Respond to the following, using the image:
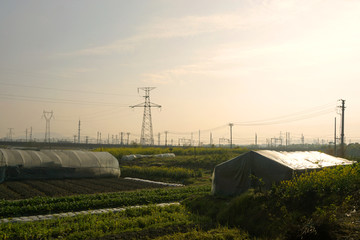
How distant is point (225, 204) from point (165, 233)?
3.16 m

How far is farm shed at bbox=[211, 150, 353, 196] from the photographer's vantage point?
1228 centimetres

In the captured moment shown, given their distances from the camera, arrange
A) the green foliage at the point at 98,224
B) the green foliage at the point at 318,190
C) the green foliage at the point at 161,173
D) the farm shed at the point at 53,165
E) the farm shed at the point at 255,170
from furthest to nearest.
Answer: the green foliage at the point at 161,173 → the farm shed at the point at 53,165 → the farm shed at the point at 255,170 → the green foliage at the point at 318,190 → the green foliage at the point at 98,224

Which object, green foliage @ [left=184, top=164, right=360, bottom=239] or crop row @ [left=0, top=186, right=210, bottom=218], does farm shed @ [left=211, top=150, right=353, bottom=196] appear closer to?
green foliage @ [left=184, top=164, right=360, bottom=239]

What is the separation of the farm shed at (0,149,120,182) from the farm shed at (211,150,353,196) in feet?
38.9

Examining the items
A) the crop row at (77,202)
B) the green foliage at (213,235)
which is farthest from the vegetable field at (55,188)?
the green foliage at (213,235)

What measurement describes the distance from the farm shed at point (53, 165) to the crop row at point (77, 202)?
326 inches

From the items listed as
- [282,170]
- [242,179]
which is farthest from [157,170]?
[282,170]

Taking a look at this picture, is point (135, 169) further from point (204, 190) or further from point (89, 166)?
point (204, 190)

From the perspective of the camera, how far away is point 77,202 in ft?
40.6

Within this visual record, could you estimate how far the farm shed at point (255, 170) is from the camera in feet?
40.3

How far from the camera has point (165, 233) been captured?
28.6ft

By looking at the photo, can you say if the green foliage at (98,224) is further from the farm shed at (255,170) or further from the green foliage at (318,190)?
the farm shed at (255,170)

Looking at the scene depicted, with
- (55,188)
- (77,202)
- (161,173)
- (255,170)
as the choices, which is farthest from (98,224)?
(161,173)

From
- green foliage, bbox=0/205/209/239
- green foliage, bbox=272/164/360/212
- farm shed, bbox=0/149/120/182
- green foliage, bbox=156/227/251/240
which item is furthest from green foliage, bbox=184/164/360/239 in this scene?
farm shed, bbox=0/149/120/182
